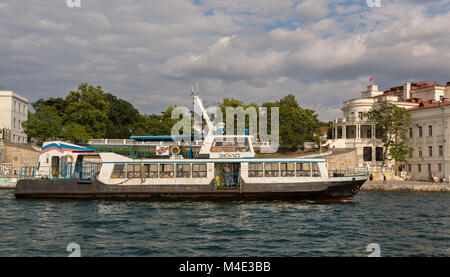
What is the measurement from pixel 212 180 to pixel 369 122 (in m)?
44.2

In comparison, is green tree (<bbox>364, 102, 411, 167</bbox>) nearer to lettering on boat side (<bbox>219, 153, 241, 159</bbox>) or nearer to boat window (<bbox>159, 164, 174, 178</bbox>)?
lettering on boat side (<bbox>219, 153, 241, 159</bbox>)

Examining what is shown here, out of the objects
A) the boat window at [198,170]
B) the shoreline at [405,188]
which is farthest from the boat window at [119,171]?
the shoreline at [405,188]

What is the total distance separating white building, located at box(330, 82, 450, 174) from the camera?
62625 millimetres

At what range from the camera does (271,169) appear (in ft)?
88.8

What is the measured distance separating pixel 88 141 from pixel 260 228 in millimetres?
45016

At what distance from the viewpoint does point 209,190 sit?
26.7 m

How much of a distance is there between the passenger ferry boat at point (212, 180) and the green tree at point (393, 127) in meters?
34.6

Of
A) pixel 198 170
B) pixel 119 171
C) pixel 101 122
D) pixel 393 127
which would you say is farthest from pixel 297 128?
pixel 119 171

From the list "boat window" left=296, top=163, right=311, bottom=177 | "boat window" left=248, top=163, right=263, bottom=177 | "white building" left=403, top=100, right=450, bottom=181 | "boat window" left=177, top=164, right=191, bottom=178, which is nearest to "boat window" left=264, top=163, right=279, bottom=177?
"boat window" left=248, top=163, right=263, bottom=177

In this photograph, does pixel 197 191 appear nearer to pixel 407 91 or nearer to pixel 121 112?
pixel 407 91

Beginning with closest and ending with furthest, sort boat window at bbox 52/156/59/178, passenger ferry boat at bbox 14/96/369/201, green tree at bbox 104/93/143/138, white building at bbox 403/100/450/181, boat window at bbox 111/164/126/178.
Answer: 1. passenger ferry boat at bbox 14/96/369/201
2. boat window at bbox 111/164/126/178
3. boat window at bbox 52/156/59/178
4. white building at bbox 403/100/450/181
5. green tree at bbox 104/93/143/138
